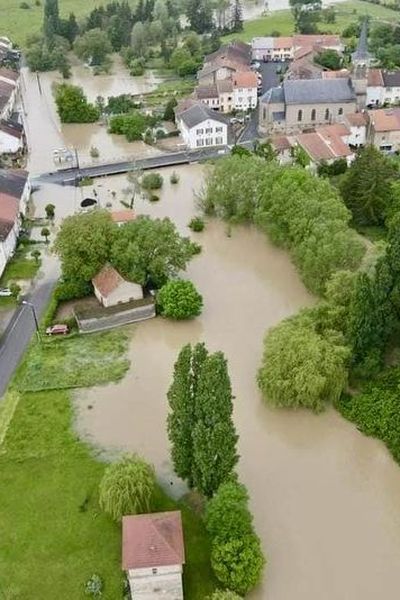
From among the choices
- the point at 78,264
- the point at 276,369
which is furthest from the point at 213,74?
the point at 276,369

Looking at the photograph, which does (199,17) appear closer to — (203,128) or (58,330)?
(203,128)

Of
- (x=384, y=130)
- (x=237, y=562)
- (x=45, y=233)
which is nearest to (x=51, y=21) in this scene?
(x=384, y=130)

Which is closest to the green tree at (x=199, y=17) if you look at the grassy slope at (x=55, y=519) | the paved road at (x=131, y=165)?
the paved road at (x=131, y=165)

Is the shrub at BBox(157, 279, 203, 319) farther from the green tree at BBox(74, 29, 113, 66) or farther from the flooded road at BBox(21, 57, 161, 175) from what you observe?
the green tree at BBox(74, 29, 113, 66)

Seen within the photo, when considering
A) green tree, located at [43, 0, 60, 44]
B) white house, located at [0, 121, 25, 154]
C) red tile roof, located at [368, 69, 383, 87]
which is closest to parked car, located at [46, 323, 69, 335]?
white house, located at [0, 121, 25, 154]

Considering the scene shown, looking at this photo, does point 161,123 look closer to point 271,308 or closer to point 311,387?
point 271,308

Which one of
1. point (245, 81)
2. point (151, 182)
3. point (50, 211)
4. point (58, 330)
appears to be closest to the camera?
point (58, 330)
